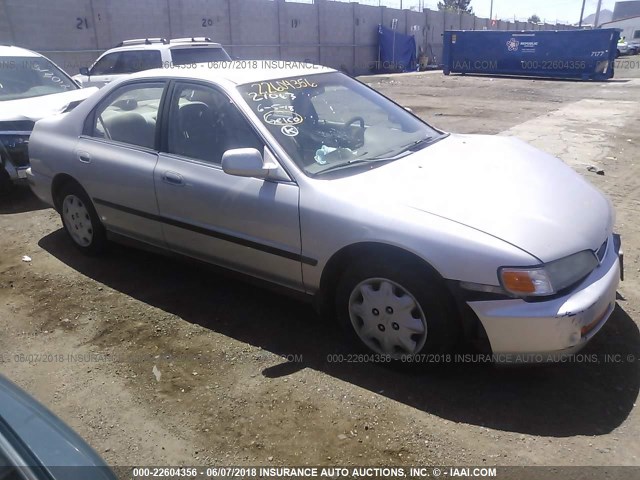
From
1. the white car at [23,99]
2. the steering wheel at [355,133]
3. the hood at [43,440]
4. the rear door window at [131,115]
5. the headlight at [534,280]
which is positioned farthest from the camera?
→ the white car at [23,99]

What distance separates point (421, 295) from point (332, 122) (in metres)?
1.58

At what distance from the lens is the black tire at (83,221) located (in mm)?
4418

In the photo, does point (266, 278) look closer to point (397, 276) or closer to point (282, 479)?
point (397, 276)

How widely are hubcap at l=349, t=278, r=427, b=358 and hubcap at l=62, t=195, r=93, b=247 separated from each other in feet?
8.60

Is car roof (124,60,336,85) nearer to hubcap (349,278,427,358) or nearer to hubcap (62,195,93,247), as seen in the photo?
hubcap (62,195,93,247)

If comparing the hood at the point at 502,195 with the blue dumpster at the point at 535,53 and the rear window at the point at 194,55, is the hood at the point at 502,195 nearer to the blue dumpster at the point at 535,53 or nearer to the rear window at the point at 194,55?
the rear window at the point at 194,55

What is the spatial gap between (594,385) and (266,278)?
1.94 meters

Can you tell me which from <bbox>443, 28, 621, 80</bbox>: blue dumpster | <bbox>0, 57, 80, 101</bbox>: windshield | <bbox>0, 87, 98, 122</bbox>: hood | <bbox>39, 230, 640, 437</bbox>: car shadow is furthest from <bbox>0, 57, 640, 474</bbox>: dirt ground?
<bbox>443, 28, 621, 80</bbox>: blue dumpster

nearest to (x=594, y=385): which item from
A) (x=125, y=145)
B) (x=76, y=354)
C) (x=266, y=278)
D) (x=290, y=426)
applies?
(x=290, y=426)

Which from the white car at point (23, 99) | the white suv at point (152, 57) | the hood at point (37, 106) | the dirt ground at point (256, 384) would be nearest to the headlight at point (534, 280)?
the dirt ground at point (256, 384)

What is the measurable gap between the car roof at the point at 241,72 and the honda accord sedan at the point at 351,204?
2cm

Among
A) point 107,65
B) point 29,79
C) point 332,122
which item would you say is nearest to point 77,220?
point 332,122

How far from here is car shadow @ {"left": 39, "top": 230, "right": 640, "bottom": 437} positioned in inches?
105

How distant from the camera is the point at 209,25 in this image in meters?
25.2
